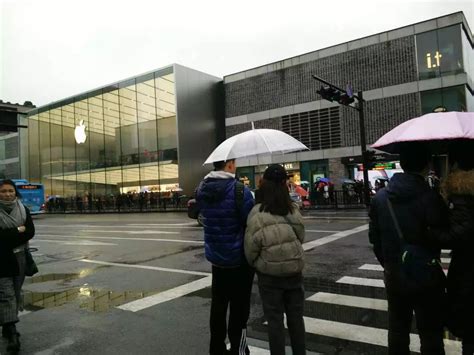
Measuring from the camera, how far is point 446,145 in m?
3.71

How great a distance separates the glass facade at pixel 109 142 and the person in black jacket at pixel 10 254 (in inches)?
1358

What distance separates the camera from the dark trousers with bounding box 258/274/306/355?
3.33 m

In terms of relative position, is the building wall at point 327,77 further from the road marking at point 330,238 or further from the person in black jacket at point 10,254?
the person in black jacket at point 10,254

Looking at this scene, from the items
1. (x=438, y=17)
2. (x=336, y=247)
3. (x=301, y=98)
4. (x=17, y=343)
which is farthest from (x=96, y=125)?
(x=17, y=343)

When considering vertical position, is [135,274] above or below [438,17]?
below

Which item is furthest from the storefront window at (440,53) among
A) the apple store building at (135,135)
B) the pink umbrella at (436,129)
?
the pink umbrella at (436,129)

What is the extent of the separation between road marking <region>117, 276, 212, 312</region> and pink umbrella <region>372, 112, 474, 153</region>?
13.6ft

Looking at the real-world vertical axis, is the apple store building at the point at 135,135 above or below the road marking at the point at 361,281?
above

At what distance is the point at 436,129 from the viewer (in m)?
3.16

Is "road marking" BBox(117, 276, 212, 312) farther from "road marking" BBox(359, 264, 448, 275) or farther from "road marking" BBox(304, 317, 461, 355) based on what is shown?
"road marking" BBox(359, 264, 448, 275)

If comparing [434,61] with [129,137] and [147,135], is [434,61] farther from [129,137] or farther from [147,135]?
[129,137]

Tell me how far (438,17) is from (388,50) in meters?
3.94

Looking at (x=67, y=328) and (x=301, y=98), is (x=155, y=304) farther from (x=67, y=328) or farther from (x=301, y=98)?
(x=301, y=98)

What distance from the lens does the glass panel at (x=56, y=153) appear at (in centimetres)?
5328
